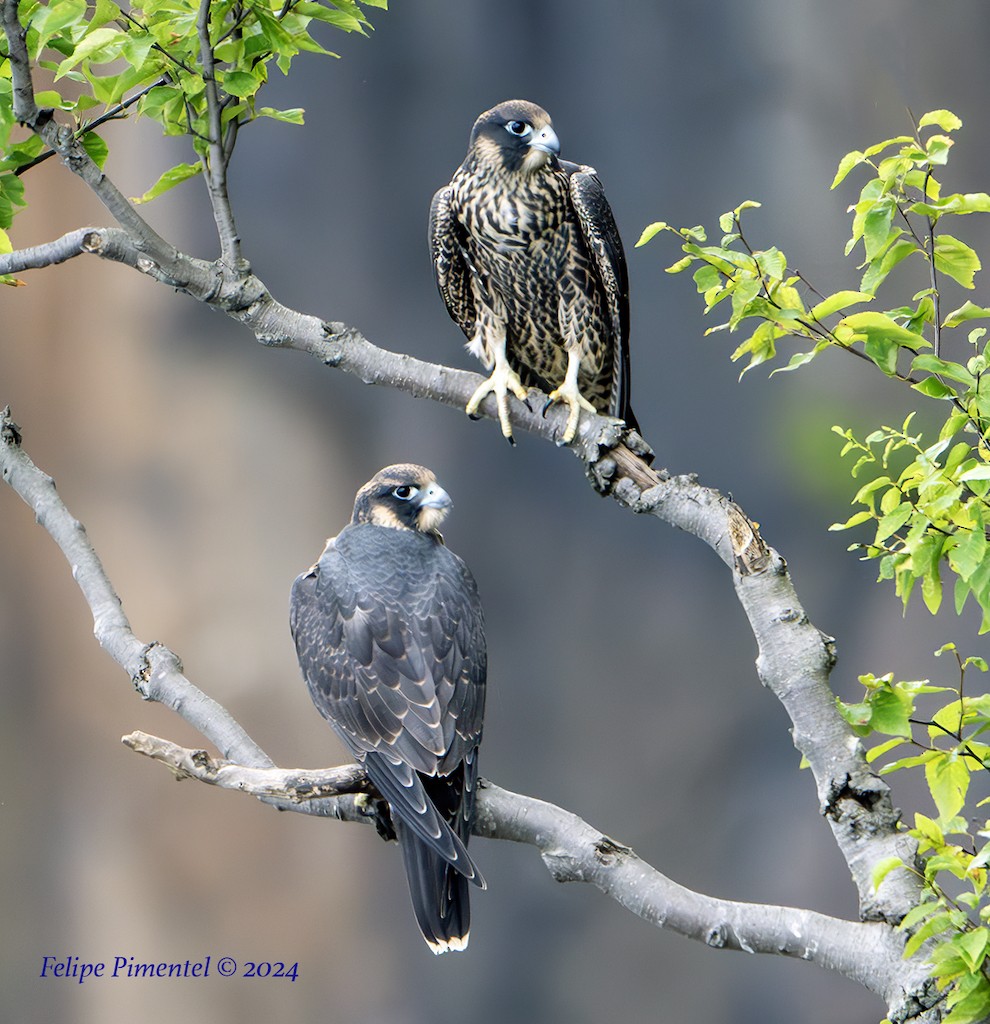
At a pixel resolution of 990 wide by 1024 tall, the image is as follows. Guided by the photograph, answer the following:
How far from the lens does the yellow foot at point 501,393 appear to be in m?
2.21

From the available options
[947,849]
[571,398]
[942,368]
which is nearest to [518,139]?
[571,398]

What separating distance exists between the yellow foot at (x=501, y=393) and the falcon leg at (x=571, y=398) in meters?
0.06

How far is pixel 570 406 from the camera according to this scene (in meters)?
2.34

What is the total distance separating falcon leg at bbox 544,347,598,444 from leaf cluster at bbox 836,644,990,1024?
2.48 ft

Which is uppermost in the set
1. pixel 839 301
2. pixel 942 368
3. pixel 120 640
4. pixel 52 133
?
pixel 52 133

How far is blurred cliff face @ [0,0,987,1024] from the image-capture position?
363 cm

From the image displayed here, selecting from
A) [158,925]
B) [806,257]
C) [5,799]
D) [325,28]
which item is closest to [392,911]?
[158,925]

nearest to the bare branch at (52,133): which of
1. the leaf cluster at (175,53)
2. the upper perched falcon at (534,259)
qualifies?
the leaf cluster at (175,53)

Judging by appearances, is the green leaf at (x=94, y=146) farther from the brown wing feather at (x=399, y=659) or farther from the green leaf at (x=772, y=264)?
the green leaf at (x=772, y=264)

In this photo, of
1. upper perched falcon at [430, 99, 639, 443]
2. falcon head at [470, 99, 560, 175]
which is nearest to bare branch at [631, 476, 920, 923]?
upper perched falcon at [430, 99, 639, 443]

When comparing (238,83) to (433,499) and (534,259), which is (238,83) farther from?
(534,259)

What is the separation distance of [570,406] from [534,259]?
0.41 metres

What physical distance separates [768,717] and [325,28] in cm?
242

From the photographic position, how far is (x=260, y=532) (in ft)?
12.2
